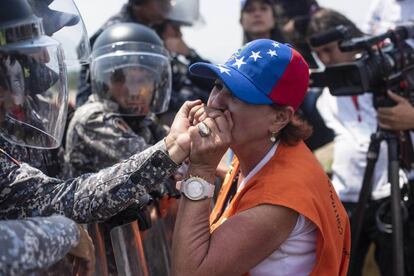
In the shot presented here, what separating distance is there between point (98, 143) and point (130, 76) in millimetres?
422

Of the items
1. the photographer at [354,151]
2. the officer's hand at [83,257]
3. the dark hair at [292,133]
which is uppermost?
the dark hair at [292,133]

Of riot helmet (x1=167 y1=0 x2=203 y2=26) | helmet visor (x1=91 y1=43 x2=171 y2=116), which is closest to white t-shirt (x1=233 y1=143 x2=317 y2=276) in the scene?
helmet visor (x1=91 y1=43 x2=171 y2=116)

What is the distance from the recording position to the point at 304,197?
184 centimetres

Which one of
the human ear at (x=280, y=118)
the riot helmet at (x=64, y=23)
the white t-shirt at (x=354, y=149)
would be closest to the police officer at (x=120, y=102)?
the riot helmet at (x=64, y=23)

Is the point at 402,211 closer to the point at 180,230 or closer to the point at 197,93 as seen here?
the point at 197,93

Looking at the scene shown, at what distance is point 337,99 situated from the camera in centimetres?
399

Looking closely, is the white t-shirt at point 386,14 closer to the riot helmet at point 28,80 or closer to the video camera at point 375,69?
the video camera at point 375,69

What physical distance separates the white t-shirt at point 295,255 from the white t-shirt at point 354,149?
6.03 feet

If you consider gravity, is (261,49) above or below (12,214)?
above

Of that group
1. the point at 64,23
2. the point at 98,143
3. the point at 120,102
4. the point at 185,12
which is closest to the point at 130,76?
the point at 120,102

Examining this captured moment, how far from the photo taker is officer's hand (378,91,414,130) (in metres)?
3.22

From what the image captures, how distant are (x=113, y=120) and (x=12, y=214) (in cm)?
108

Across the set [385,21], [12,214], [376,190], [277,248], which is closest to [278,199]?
[277,248]

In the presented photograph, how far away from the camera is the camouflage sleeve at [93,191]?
6.11 ft
